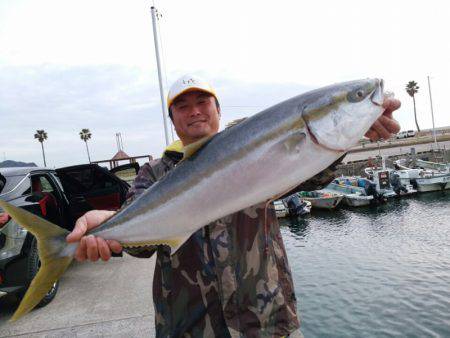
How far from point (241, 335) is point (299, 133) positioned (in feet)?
4.67

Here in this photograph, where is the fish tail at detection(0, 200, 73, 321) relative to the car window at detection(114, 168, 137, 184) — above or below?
below

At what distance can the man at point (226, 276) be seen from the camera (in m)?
2.54

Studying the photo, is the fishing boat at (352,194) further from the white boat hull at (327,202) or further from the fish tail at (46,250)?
the fish tail at (46,250)

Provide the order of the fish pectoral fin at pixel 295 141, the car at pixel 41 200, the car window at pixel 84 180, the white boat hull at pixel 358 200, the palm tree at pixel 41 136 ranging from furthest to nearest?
the palm tree at pixel 41 136, the white boat hull at pixel 358 200, the car window at pixel 84 180, the car at pixel 41 200, the fish pectoral fin at pixel 295 141

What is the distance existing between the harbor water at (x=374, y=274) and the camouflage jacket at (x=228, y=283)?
28.0ft

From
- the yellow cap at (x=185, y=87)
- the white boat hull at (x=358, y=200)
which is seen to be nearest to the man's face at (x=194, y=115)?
the yellow cap at (x=185, y=87)

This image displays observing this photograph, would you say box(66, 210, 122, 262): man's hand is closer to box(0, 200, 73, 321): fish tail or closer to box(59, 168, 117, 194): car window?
box(0, 200, 73, 321): fish tail

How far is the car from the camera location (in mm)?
5391

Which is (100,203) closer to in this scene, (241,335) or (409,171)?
(241,335)

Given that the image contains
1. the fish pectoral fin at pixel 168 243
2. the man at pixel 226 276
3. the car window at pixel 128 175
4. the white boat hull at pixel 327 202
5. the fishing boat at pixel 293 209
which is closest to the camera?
the fish pectoral fin at pixel 168 243

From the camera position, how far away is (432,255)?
54.2 ft

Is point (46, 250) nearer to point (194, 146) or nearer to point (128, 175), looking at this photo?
point (194, 146)

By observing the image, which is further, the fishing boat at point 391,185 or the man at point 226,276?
the fishing boat at point 391,185

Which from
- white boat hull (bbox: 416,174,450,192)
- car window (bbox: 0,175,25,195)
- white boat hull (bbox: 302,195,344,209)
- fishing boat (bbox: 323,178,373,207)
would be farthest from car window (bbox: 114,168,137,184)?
white boat hull (bbox: 416,174,450,192)
